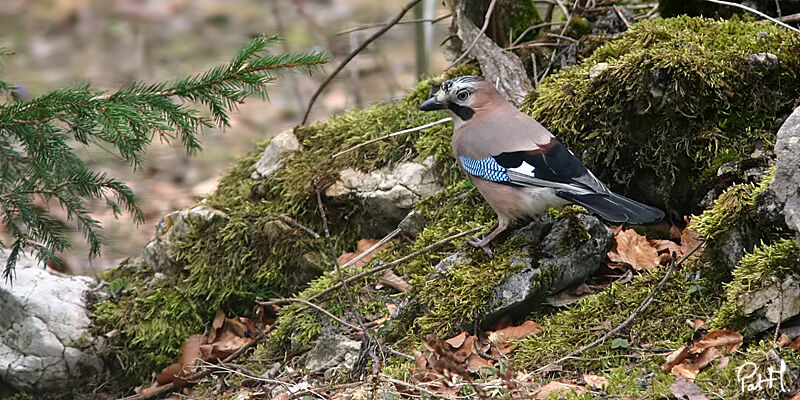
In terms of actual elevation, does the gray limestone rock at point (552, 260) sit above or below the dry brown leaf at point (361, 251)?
below

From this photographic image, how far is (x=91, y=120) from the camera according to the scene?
3.87 metres

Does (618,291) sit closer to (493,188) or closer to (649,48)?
(493,188)

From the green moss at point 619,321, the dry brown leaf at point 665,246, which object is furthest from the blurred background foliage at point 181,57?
the green moss at point 619,321

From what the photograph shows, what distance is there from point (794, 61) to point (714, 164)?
0.83 metres

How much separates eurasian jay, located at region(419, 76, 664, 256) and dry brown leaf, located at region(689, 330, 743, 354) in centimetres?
59

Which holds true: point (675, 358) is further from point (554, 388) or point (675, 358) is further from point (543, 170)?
point (543, 170)

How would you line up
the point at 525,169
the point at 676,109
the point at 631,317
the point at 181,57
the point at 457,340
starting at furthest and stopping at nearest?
the point at 181,57 → the point at 676,109 → the point at 525,169 → the point at 457,340 → the point at 631,317

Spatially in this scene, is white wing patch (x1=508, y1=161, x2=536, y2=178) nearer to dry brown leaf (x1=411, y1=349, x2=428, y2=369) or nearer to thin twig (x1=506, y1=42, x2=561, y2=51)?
dry brown leaf (x1=411, y1=349, x2=428, y2=369)

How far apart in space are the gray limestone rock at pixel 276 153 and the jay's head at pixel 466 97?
1.47 meters

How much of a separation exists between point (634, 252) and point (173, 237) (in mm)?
3063

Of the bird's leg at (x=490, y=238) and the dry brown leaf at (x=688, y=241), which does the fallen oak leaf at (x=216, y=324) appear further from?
the dry brown leaf at (x=688, y=241)

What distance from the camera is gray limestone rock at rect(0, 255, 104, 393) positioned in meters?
4.36

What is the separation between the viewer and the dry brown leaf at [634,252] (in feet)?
12.8

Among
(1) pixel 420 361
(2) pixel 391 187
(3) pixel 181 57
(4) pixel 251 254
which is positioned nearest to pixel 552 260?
(1) pixel 420 361
